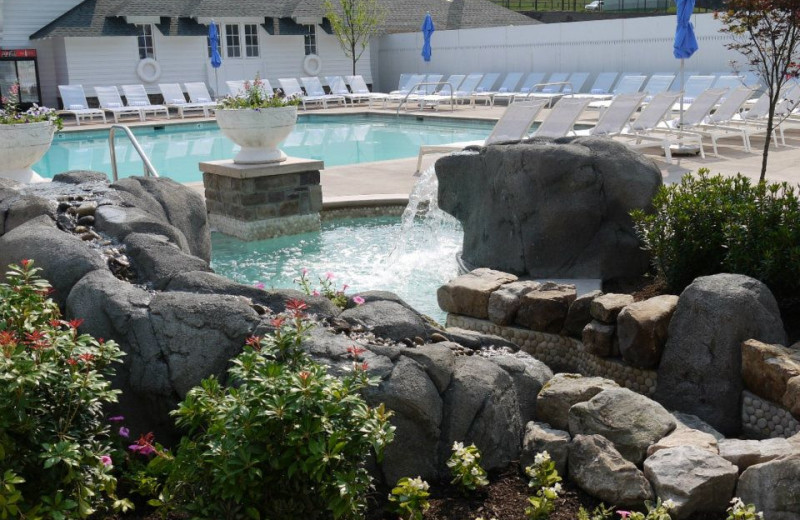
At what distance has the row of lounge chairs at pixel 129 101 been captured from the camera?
75.5 feet

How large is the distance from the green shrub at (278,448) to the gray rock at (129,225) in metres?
2.56

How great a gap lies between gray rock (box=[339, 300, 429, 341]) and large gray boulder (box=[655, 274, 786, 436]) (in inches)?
56.9

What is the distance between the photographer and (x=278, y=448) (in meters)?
2.62

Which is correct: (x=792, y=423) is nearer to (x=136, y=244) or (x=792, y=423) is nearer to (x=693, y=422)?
(x=693, y=422)

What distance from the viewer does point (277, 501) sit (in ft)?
8.87

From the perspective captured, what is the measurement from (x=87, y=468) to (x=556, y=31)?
25286 mm

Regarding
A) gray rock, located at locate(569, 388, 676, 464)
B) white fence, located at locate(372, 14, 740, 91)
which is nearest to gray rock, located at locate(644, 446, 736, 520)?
gray rock, located at locate(569, 388, 676, 464)

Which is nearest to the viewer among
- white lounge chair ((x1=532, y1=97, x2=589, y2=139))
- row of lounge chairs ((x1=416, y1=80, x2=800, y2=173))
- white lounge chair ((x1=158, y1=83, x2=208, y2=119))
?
row of lounge chairs ((x1=416, y1=80, x2=800, y2=173))

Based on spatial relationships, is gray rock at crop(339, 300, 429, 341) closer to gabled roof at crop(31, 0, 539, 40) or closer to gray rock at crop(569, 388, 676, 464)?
gray rock at crop(569, 388, 676, 464)

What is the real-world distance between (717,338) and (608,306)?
80 cm

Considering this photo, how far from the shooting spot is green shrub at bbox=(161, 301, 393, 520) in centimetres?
258

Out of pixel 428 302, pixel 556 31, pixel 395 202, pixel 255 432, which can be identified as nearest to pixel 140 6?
pixel 556 31

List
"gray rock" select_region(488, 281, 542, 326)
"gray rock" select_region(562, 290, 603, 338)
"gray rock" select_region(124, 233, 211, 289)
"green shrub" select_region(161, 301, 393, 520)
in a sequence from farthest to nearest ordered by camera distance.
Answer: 1. "gray rock" select_region(488, 281, 542, 326)
2. "gray rock" select_region(562, 290, 603, 338)
3. "gray rock" select_region(124, 233, 211, 289)
4. "green shrub" select_region(161, 301, 393, 520)

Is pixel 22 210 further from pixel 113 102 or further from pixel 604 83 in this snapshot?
pixel 604 83
